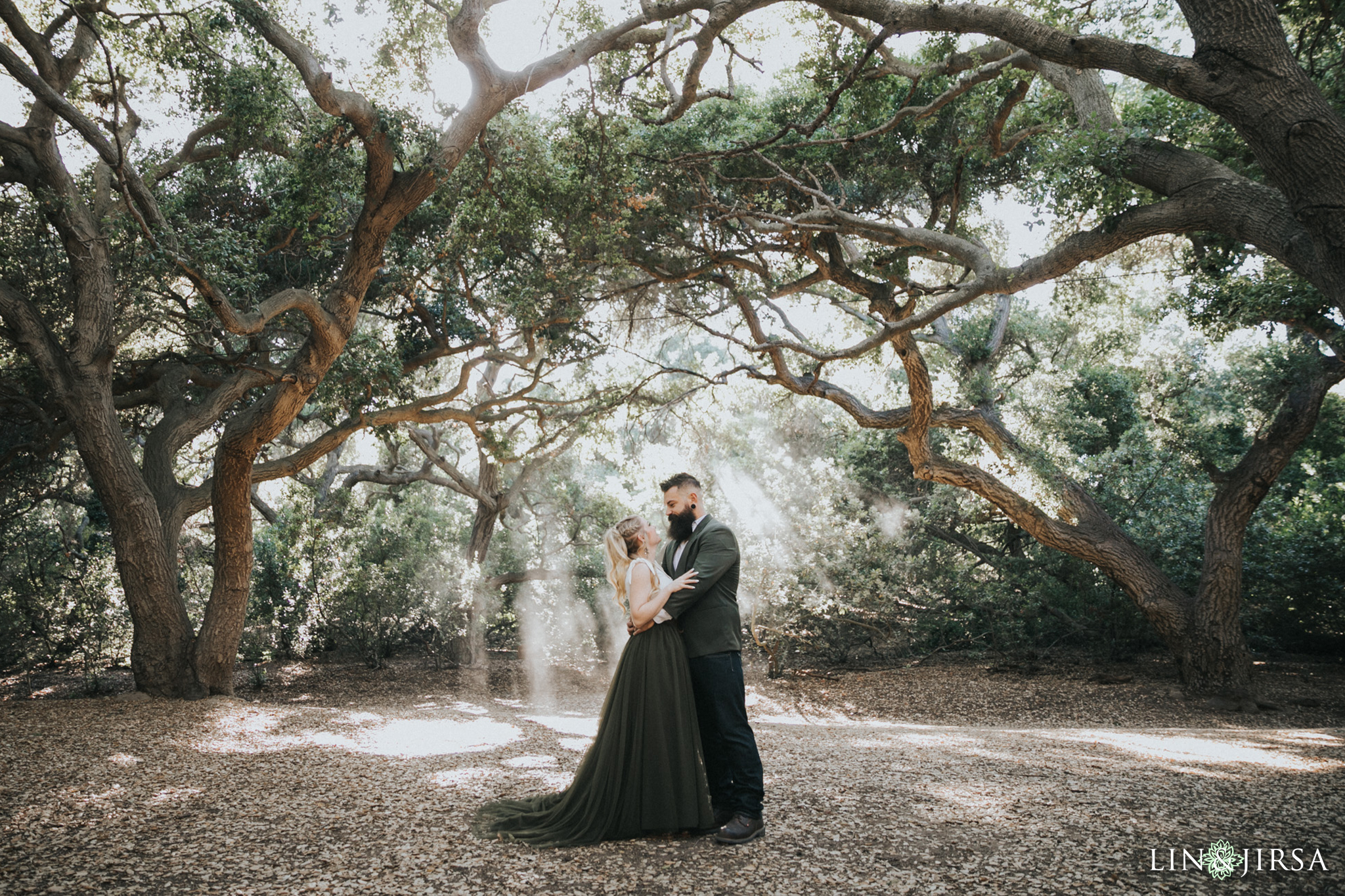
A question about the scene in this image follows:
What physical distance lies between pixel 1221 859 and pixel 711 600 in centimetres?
228

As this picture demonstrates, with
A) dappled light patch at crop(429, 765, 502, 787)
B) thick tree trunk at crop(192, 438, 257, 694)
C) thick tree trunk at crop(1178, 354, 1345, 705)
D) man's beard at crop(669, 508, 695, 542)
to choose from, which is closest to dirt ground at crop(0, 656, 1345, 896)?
dappled light patch at crop(429, 765, 502, 787)

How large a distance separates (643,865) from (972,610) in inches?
412

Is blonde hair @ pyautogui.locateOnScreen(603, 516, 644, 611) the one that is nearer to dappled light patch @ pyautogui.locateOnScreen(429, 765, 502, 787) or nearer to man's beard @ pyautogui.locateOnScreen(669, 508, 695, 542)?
man's beard @ pyautogui.locateOnScreen(669, 508, 695, 542)

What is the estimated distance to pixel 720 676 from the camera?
11.3 feet

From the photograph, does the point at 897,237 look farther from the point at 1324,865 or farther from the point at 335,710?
the point at 335,710

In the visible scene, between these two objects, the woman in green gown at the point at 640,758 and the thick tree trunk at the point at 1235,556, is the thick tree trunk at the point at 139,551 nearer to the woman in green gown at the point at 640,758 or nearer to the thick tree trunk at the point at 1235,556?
the woman in green gown at the point at 640,758

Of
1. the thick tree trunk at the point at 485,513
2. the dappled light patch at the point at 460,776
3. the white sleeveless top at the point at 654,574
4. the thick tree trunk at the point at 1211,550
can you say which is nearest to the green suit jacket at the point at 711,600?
the white sleeveless top at the point at 654,574

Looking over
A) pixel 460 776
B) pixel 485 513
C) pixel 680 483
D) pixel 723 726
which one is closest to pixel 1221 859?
pixel 723 726

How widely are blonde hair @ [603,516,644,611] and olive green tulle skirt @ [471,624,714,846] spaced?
0.87ft

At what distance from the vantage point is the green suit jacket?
3.44 metres

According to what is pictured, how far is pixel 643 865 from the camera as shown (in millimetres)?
3000

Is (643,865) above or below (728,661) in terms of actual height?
below

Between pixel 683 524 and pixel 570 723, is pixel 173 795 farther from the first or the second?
pixel 570 723

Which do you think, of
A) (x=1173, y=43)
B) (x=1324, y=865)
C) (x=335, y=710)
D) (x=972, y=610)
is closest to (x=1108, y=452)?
(x=972, y=610)
